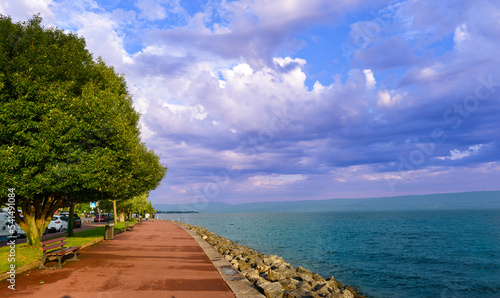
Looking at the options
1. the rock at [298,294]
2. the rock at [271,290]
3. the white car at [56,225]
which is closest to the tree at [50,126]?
the rock at [271,290]

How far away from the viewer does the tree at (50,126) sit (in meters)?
15.9

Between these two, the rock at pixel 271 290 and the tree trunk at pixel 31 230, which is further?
the tree trunk at pixel 31 230

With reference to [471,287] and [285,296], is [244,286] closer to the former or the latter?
[285,296]

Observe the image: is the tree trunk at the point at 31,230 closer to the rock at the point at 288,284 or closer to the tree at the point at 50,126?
the tree at the point at 50,126

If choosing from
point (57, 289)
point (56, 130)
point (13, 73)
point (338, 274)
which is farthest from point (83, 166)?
point (338, 274)

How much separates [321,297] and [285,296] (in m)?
1.15

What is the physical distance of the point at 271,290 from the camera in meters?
9.85

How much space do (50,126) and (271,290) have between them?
12.9 metres

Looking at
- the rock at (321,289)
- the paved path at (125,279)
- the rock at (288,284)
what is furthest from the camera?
the rock at (288,284)

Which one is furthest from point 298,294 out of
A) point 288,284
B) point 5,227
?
point 5,227

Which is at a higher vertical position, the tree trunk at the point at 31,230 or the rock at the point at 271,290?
the tree trunk at the point at 31,230

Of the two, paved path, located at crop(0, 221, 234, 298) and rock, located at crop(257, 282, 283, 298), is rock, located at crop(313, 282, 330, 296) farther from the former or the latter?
paved path, located at crop(0, 221, 234, 298)

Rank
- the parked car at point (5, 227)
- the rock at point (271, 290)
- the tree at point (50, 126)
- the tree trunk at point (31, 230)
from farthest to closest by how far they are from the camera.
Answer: the parked car at point (5, 227), the tree trunk at point (31, 230), the tree at point (50, 126), the rock at point (271, 290)

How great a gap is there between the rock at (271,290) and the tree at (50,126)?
35.7 feet
